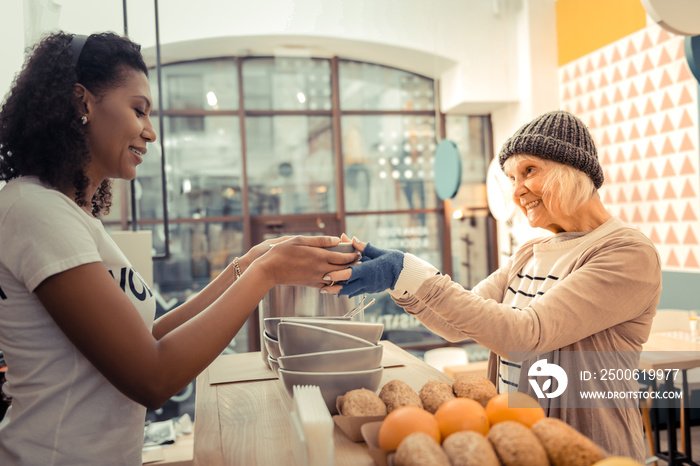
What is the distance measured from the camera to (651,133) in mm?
4594

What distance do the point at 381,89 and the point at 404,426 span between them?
586cm

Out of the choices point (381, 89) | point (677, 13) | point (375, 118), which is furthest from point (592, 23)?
point (677, 13)

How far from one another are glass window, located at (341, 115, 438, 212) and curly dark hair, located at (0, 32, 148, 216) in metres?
5.12

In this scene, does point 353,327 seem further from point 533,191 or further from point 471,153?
point 471,153

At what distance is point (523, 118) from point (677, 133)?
168cm

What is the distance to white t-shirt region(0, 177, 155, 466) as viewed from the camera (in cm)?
84

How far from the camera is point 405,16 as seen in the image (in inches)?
224

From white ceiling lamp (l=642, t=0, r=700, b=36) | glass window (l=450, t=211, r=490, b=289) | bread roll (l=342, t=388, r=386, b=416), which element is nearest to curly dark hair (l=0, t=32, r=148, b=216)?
bread roll (l=342, t=388, r=386, b=416)

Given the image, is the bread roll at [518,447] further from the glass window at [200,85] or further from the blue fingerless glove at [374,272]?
the glass window at [200,85]

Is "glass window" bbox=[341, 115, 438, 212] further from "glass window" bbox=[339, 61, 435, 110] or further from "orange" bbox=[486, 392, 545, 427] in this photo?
"orange" bbox=[486, 392, 545, 427]

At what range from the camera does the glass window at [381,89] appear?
241 inches

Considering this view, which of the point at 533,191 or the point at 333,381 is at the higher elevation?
the point at 533,191

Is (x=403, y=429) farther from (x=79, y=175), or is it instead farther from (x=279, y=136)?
(x=279, y=136)

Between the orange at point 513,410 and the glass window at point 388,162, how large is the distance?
5.35 meters
